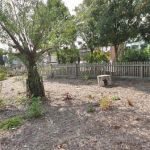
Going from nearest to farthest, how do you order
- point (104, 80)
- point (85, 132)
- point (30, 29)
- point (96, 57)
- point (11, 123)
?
point (85, 132) → point (11, 123) → point (30, 29) → point (104, 80) → point (96, 57)

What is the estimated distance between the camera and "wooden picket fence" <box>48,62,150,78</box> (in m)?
15.8

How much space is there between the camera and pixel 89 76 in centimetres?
1791

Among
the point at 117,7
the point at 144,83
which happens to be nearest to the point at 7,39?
the point at 144,83

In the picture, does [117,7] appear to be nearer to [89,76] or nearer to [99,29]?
[99,29]

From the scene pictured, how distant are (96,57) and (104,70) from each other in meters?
5.16

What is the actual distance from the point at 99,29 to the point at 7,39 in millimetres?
7283

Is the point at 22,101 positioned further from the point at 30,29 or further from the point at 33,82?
the point at 30,29

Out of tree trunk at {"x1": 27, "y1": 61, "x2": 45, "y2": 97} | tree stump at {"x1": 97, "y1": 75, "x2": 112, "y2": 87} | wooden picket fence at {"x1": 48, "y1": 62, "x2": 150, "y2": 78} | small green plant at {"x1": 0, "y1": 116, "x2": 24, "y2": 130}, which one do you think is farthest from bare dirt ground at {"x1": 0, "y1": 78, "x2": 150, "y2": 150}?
wooden picket fence at {"x1": 48, "y1": 62, "x2": 150, "y2": 78}

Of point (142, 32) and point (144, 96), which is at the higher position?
point (142, 32)

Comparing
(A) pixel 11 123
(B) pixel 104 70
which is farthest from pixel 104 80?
(A) pixel 11 123

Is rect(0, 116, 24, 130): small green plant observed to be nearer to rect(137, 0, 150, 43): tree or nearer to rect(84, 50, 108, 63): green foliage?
rect(137, 0, 150, 43): tree

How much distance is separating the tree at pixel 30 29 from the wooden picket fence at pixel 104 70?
6.46 metres

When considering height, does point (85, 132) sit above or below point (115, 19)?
below

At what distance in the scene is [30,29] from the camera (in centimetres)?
1099
